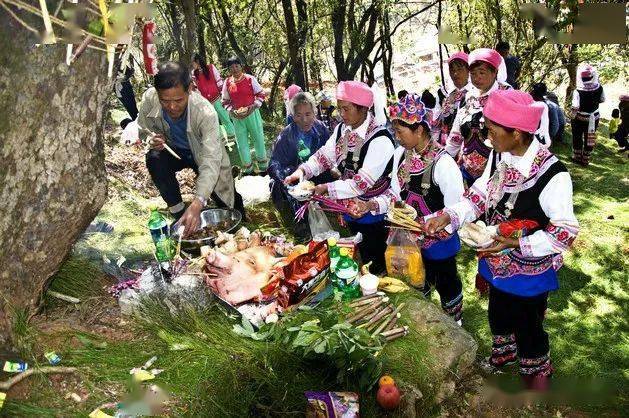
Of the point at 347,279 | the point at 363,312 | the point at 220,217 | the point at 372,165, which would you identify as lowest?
the point at 363,312

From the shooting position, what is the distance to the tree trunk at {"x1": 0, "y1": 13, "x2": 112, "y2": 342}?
2.60m

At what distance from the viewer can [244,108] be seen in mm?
8250

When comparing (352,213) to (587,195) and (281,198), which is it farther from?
(587,195)

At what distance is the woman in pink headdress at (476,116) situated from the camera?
4.79 m

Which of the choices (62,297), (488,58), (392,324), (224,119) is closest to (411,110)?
(392,324)

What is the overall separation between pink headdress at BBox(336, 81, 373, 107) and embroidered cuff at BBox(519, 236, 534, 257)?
163 cm

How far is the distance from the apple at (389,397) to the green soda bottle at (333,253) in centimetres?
103

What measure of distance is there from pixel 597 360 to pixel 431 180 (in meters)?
2.03

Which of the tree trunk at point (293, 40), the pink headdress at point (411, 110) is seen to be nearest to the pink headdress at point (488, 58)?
the pink headdress at point (411, 110)

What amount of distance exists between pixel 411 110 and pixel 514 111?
79cm

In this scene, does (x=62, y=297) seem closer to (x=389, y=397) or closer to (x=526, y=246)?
(x=389, y=397)

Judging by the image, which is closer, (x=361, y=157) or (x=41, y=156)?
(x=41, y=156)

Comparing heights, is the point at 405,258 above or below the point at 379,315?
above

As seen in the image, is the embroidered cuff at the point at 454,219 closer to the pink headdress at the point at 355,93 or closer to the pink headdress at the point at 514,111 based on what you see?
the pink headdress at the point at 514,111
